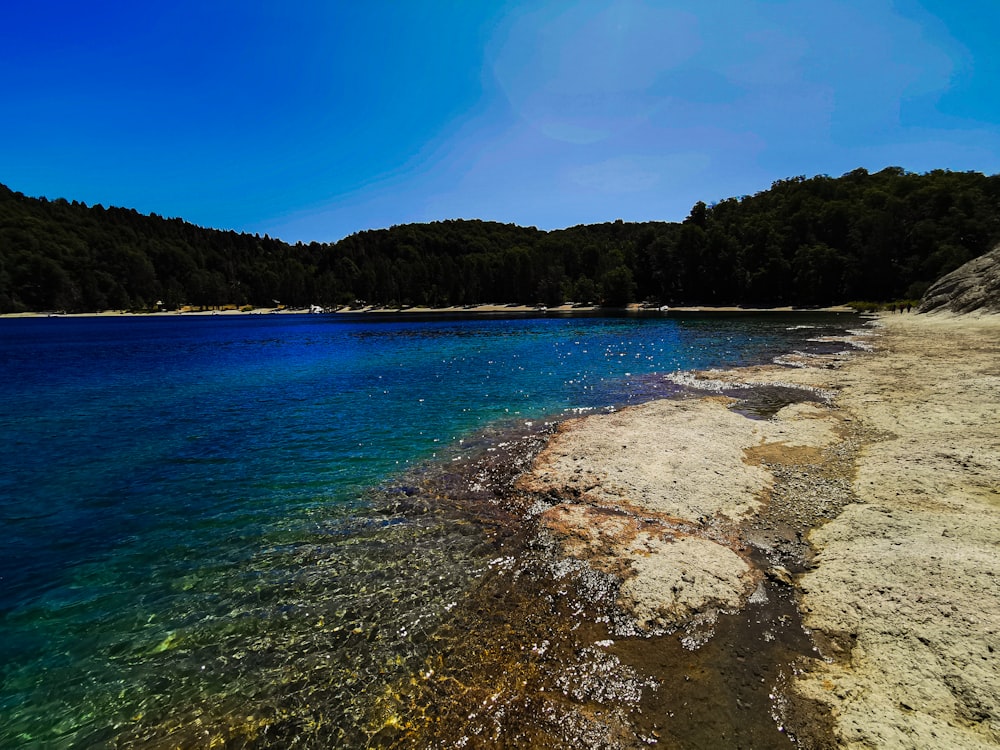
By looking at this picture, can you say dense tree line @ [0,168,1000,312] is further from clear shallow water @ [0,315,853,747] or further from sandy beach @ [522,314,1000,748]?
clear shallow water @ [0,315,853,747]

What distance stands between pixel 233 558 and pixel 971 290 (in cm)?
8448

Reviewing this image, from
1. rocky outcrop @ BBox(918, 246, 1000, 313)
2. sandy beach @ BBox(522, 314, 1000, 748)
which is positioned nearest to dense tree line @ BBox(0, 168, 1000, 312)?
rocky outcrop @ BBox(918, 246, 1000, 313)

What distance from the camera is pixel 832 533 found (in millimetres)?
9938

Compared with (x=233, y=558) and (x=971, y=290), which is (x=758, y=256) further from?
(x=233, y=558)

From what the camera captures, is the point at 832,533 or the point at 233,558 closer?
the point at 832,533

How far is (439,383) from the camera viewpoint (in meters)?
33.2

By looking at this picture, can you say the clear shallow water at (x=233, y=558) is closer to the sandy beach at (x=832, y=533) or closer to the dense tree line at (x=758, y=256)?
the sandy beach at (x=832, y=533)

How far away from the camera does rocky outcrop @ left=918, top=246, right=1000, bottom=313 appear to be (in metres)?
52.3

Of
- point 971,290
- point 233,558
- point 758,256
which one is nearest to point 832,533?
point 233,558

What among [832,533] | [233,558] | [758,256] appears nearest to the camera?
[832,533]

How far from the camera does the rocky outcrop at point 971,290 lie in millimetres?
52312

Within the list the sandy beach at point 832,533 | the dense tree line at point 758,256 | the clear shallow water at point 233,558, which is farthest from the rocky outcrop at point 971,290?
the clear shallow water at point 233,558

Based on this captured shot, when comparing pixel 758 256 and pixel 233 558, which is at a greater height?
pixel 758 256

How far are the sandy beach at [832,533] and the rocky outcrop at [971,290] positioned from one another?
158ft
